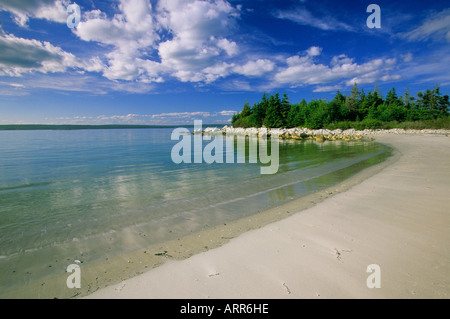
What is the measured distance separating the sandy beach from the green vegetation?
192 ft

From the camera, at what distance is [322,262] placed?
131 inches

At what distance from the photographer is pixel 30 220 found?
19.8 ft

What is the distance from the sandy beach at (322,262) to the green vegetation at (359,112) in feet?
192

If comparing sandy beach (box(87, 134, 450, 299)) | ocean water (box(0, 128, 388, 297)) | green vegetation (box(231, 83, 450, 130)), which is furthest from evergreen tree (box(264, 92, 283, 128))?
sandy beach (box(87, 134, 450, 299))

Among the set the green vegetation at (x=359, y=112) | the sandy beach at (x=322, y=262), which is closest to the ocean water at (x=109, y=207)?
the sandy beach at (x=322, y=262)

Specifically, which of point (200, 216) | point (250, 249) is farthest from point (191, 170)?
point (250, 249)

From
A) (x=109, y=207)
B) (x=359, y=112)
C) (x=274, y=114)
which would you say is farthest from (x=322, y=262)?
(x=359, y=112)

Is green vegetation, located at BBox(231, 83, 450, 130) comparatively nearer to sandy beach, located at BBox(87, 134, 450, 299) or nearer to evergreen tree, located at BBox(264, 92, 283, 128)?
evergreen tree, located at BBox(264, 92, 283, 128)

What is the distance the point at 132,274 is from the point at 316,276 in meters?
3.07

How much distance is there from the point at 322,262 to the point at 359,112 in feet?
272

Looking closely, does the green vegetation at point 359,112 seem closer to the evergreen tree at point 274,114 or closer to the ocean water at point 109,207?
the evergreen tree at point 274,114
